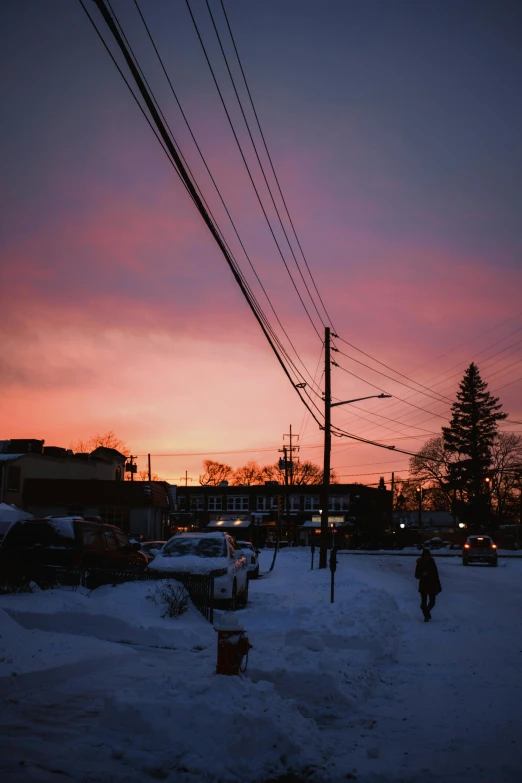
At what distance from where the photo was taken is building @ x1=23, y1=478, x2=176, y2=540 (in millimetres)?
53625

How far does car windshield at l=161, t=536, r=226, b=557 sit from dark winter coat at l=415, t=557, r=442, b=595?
4.83m

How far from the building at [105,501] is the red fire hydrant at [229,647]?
152ft

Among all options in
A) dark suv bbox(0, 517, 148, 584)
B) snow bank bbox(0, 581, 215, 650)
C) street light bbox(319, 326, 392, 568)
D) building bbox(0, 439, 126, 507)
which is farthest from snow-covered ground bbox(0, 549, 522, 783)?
building bbox(0, 439, 126, 507)

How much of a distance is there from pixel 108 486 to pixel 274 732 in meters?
51.0

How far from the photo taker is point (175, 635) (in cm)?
1083

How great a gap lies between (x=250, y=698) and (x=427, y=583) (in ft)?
A: 35.5

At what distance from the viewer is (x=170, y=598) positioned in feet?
40.1

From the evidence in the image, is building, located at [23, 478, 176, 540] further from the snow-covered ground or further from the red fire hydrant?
the red fire hydrant

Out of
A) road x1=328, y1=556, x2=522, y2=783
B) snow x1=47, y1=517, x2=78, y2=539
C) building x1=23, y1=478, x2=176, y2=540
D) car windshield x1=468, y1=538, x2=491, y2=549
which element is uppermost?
building x1=23, y1=478, x2=176, y2=540

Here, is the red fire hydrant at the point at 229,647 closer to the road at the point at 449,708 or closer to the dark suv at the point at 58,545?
the road at the point at 449,708

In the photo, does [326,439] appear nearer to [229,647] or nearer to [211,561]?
[211,561]

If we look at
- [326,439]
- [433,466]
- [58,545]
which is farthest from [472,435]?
[58,545]

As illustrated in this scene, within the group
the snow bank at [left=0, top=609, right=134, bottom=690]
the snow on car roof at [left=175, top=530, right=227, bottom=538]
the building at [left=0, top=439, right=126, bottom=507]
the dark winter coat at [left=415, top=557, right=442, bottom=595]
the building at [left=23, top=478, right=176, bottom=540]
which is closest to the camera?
the snow bank at [left=0, top=609, right=134, bottom=690]

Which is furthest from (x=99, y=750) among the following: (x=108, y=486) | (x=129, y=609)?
(x=108, y=486)
